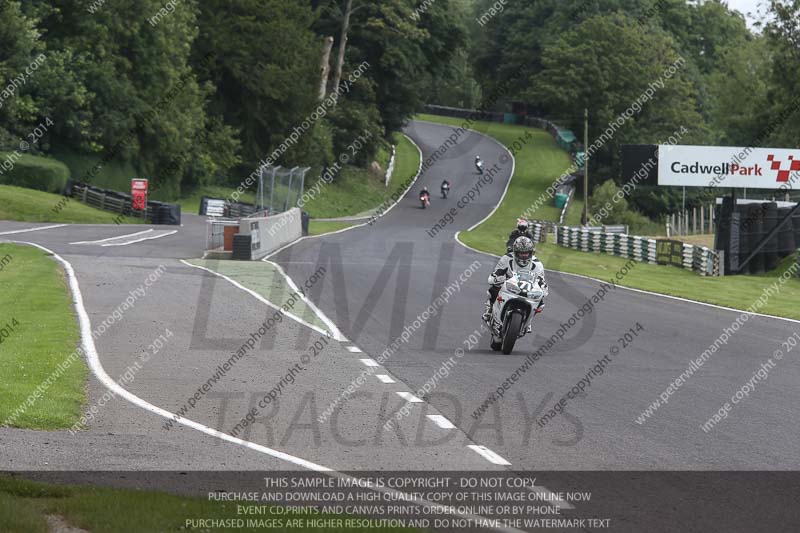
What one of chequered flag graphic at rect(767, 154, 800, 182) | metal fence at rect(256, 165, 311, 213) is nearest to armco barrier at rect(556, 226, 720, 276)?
chequered flag graphic at rect(767, 154, 800, 182)

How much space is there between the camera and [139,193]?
51812 mm

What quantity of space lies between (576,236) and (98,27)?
26.6 meters

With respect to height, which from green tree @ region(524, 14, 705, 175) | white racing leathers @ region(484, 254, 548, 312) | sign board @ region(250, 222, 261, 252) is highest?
green tree @ region(524, 14, 705, 175)

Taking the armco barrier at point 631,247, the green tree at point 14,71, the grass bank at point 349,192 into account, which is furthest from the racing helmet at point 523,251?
the green tree at point 14,71

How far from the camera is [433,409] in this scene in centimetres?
1203

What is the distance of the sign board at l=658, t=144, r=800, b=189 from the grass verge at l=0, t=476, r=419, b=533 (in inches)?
1538

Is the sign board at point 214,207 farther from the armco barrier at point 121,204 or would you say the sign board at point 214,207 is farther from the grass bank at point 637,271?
the grass bank at point 637,271

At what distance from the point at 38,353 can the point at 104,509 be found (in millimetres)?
7961

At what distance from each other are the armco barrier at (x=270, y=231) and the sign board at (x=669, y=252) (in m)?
13.8

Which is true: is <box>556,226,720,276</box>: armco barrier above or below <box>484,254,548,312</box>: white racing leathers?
below

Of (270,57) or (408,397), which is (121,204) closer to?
(270,57)

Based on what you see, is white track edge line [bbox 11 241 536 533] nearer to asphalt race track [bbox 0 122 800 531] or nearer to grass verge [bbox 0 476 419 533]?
asphalt race track [bbox 0 122 800 531]

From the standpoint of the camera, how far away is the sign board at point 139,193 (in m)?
51.6

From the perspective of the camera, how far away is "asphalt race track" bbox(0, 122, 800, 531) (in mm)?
9406
